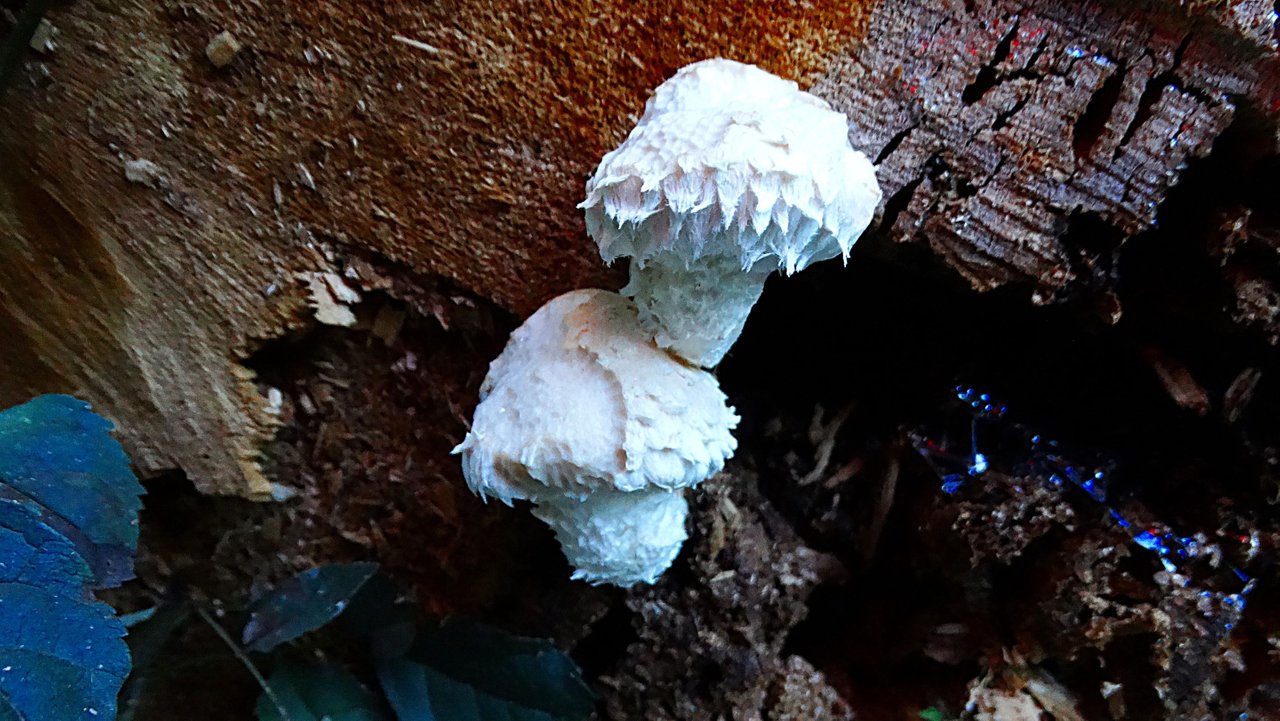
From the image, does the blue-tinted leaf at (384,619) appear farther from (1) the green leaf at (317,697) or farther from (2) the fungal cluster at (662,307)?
(2) the fungal cluster at (662,307)

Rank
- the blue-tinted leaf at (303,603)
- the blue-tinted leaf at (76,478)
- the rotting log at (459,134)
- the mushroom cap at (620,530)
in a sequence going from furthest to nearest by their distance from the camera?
the blue-tinted leaf at (303,603) → the mushroom cap at (620,530) → the rotting log at (459,134) → the blue-tinted leaf at (76,478)

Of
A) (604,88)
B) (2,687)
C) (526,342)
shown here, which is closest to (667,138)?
(604,88)

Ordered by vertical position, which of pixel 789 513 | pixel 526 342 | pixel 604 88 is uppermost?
pixel 604 88

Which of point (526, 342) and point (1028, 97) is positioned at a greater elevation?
point (1028, 97)

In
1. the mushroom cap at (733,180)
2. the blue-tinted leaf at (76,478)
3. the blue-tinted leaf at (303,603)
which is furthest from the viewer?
the blue-tinted leaf at (303,603)

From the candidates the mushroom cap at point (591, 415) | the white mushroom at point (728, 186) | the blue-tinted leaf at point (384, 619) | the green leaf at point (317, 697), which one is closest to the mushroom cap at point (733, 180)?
the white mushroom at point (728, 186)

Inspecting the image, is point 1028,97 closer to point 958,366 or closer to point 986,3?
point 986,3
